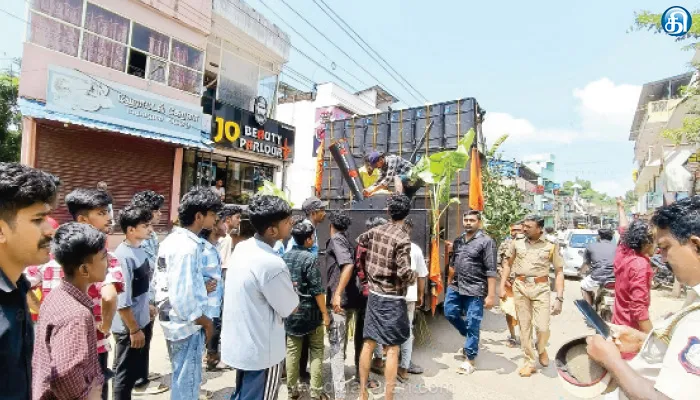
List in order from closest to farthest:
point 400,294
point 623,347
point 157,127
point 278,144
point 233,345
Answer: point 623,347 → point 233,345 → point 400,294 → point 157,127 → point 278,144

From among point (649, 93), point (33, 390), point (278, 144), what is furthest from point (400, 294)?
point (649, 93)

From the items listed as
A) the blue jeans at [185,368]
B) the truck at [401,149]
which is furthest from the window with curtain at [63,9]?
Result: the blue jeans at [185,368]

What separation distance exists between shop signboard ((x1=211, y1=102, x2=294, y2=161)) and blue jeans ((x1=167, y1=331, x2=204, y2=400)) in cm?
1011

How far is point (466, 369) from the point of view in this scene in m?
4.20

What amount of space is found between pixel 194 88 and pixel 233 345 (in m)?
11.0

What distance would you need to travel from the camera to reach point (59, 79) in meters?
A: 8.09

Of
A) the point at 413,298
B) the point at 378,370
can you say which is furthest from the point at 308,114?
the point at 378,370

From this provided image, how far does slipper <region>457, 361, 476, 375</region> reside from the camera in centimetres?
419

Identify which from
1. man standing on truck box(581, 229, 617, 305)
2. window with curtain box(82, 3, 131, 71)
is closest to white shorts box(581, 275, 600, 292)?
man standing on truck box(581, 229, 617, 305)

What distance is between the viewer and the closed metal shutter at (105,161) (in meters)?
8.58

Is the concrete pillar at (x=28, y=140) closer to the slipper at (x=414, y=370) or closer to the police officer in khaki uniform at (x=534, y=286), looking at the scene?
the slipper at (x=414, y=370)

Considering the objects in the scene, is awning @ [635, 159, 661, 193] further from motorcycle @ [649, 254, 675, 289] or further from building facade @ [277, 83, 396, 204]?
building facade @ [277, 83, 396, 204]

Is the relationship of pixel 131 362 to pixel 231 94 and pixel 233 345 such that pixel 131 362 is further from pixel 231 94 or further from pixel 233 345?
pixel 231 94

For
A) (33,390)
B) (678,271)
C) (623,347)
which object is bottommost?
(33,390)
